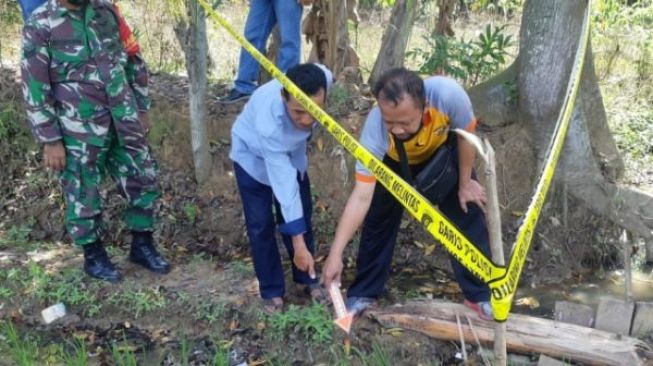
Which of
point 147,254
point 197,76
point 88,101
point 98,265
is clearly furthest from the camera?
point 197,76

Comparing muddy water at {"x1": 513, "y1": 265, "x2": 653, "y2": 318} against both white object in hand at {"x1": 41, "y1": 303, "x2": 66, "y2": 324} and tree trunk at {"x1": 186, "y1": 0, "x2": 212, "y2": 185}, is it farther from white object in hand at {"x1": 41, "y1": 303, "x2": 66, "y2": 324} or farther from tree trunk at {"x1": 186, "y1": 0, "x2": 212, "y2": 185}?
white object in hand at {"x1": 41, "y1": 303, "x2": 66, "y2": 324}

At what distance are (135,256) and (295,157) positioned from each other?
4.89ft

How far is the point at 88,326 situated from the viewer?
3.74m

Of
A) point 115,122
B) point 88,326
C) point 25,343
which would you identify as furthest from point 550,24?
point 25,343

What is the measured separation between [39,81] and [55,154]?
0.40m

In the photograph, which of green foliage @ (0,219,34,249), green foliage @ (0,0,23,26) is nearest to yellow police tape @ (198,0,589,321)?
green foliage @ (0,219,34,249)

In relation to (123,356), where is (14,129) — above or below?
above

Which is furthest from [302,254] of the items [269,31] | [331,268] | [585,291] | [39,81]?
[269,31]

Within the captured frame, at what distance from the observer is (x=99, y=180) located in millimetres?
3846

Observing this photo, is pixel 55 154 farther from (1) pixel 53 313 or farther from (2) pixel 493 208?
(2) pixel 493 208

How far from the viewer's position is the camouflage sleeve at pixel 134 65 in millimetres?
3793

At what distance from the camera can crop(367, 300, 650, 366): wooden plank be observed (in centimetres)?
318

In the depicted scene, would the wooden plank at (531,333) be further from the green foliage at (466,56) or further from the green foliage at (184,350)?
the green foliage at (466,56)

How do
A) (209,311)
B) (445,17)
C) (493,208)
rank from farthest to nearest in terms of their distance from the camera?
(445,17)
(209,311)
(493,208)
